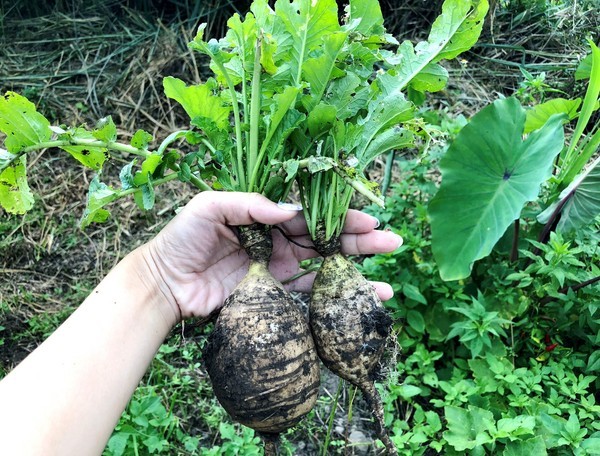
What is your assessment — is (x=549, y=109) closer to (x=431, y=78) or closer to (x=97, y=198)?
(x=431, y=78)

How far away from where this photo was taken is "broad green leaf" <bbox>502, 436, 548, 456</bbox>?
4.67ft

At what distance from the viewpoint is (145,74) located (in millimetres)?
3154

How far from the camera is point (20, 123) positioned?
1.29m

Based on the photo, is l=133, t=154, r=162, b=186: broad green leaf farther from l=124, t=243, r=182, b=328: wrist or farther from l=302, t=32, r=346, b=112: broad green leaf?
l=302, t=32, r=346, b=112: broad green leaf

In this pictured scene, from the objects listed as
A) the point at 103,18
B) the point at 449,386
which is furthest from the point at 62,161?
the point at 449,386

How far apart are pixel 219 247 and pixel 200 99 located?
0.44m

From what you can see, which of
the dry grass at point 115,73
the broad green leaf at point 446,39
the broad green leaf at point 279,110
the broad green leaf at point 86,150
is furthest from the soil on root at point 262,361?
the dry grass at point 115,73

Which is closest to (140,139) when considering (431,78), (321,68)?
(321,68)

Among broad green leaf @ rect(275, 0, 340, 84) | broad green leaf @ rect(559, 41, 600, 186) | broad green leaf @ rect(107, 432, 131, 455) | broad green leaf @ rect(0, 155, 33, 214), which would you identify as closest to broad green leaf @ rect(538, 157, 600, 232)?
broad green leaf @ rect(559, 41, 600, 186)

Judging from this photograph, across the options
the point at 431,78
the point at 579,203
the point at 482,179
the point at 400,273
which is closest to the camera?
the point at 482,179

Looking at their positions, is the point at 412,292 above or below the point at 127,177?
below

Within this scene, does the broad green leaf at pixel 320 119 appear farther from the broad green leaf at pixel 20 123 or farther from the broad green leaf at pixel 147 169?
the broad green leaf at pixel 20 123

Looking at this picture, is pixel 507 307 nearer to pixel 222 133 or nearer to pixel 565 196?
pixel 565 196

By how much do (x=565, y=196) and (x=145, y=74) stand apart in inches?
97.7
